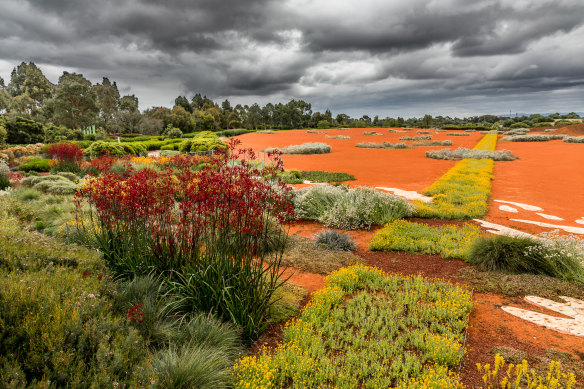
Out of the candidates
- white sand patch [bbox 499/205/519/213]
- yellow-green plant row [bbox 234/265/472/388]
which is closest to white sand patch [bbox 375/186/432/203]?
white sand patch [bbox 499/205/519/213]

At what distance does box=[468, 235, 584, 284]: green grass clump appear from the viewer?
521 cm

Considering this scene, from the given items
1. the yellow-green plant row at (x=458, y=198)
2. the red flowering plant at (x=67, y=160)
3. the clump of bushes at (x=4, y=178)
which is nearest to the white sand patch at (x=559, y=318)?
the yellow-green plant row at (x=458, y=198)

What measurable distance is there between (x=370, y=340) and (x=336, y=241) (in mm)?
3412

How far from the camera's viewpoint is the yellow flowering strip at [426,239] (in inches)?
253

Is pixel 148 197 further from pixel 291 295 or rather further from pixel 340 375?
pixel 340 375

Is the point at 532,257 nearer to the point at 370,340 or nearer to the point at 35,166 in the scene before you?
the point at 370,340

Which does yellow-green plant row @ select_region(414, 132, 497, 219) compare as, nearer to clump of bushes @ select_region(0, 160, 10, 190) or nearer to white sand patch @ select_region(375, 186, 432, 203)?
white sand patch @ select_region(375, 186, 432, 203)

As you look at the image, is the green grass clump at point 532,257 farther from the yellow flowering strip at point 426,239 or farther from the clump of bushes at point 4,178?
the clump of bushes at point 4,178

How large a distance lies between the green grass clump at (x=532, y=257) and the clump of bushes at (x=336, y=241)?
2337mm

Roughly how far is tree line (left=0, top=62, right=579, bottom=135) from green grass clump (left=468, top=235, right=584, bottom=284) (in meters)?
41.1

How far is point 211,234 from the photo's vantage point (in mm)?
4066

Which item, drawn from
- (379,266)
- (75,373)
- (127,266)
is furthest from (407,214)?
(75,373)

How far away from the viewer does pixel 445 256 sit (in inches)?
242

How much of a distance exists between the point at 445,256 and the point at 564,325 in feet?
7.78
